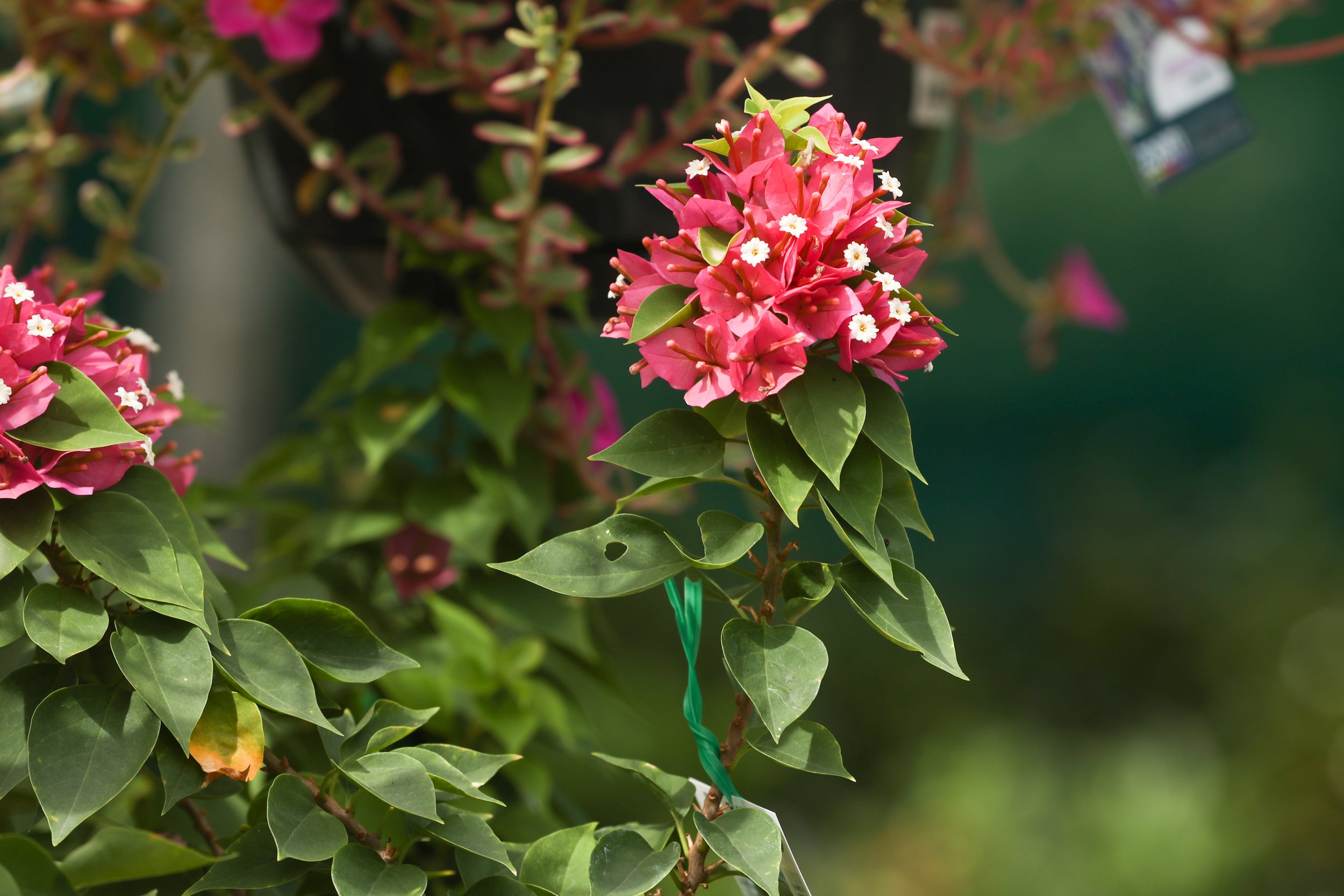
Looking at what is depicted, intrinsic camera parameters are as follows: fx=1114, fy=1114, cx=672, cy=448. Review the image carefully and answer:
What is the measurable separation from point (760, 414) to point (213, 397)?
34.5 inches

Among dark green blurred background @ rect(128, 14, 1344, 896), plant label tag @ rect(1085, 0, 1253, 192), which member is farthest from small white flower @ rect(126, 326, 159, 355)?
dark green blurred background @ rect(128, 14, 1344, 896)

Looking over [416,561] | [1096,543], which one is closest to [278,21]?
[416,561]

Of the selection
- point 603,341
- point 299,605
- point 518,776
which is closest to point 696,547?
point 603,341

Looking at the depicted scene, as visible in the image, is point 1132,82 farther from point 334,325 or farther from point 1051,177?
point 334,325

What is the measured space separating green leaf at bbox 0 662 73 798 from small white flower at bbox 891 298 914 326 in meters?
0.20

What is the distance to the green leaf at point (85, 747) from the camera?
228 mm

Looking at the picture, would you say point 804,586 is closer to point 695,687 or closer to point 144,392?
point 695,687

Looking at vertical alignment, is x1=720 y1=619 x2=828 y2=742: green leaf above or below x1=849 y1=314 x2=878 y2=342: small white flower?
below

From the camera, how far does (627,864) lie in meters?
0.25

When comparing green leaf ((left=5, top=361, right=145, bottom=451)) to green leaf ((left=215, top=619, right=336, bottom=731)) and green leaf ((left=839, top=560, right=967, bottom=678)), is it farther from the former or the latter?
green leaf ((left=839, top=560, right=967, bottom=678))

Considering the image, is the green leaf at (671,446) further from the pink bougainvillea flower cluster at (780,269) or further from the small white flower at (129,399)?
the small white flower at (129,399)

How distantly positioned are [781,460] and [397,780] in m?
0.11

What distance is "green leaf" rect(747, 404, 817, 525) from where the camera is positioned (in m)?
0.23

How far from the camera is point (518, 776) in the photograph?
1.52ft
